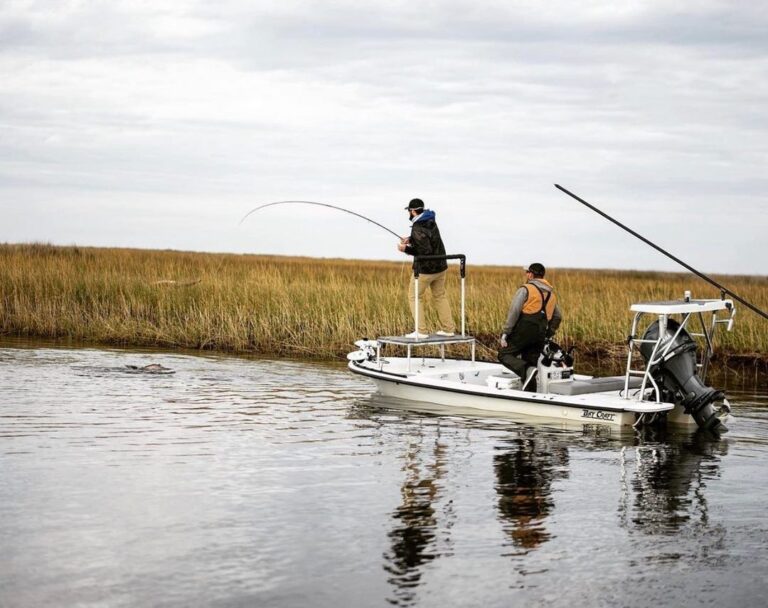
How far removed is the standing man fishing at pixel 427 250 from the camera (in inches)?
585

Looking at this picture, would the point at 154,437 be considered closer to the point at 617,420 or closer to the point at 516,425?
the point at 516,425

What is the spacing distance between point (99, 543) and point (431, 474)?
326 cm

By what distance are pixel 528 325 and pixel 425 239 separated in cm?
276

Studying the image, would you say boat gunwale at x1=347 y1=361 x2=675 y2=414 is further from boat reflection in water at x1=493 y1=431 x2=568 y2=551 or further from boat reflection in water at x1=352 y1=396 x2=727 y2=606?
boat reflection in water at x1=493 y1=431 x2=568 y2=551

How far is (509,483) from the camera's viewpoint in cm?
927

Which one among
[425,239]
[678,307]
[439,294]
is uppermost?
[425,239]

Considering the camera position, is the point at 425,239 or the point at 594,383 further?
the point at 425,239

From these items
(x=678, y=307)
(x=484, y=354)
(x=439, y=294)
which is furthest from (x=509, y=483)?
(x=484, y=354)

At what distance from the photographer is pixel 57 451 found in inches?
396

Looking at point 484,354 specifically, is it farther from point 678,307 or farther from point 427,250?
point 678,307

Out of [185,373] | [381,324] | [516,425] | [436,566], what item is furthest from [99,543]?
[381,324]

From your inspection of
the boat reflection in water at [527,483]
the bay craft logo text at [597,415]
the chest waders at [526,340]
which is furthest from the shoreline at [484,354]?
the boat reflection in water at [527,483]

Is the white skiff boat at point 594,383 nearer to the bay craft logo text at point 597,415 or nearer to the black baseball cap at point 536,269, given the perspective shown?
the bay craft logo text at point 597,415

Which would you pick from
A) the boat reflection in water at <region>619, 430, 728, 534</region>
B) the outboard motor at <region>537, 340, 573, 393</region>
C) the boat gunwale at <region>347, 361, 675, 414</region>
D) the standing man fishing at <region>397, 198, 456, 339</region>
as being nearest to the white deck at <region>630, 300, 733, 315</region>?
the boat gunwale at <region>347, 361, 675, 414</region>
